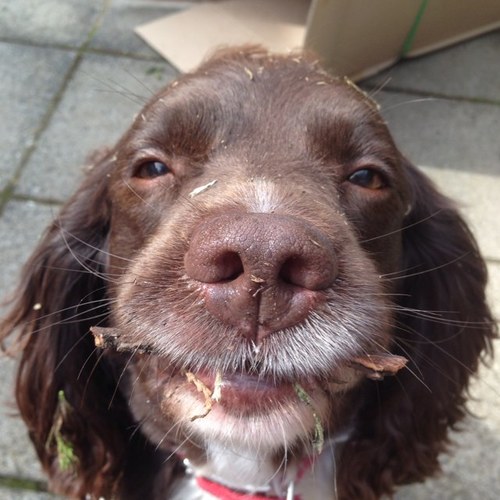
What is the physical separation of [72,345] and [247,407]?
94 centimetres

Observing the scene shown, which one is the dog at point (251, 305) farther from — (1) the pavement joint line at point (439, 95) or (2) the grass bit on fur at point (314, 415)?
(1) the pavement joint line at point (439, 95)

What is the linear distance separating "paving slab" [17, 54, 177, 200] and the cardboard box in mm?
289

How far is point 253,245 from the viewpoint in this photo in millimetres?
1242

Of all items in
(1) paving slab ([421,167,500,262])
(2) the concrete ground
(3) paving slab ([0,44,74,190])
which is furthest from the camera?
(3) paving slab ([0,44,74,190])

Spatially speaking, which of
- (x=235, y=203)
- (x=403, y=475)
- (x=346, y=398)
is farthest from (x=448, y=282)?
(x=235, y=203)

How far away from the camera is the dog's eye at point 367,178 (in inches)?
76.3

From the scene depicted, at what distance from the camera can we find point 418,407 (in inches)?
92.1

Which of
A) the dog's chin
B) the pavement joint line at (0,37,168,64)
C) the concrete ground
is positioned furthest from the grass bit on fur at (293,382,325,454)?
the pavement joint line at (0,37,168,64)

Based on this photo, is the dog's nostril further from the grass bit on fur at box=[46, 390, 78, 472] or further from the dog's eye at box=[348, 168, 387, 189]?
the grass bit on fur at box=[46, 390, 78, 472]

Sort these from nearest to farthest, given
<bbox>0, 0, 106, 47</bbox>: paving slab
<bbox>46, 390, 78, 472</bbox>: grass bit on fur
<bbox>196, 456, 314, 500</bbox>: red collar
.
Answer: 1. <bbox>196, 456, 314, 500</bbox>: red collar
2. <bbox>46, 390, 78, 472</bbox>: grass bit on fur
3. <bbox>0, 0, 106, 47</bbox>: paving slab

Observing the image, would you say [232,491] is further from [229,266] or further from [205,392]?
[229,266]

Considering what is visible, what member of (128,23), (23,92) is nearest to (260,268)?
(23,92)

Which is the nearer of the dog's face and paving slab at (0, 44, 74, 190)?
the dog's face

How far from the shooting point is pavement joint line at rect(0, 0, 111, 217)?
12.7ft
